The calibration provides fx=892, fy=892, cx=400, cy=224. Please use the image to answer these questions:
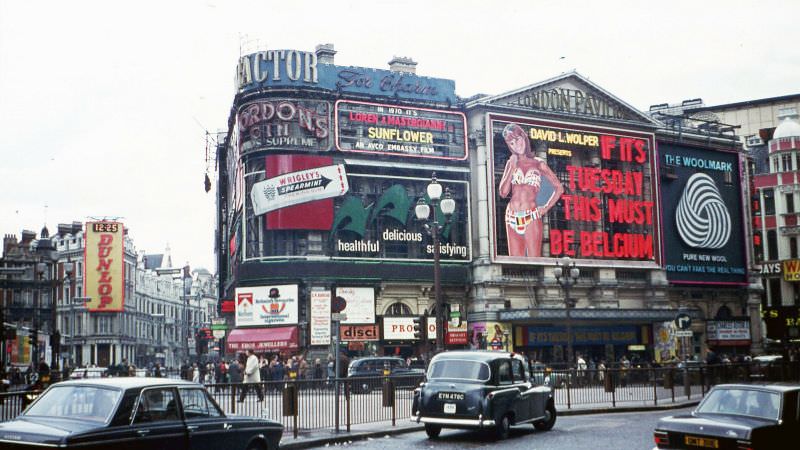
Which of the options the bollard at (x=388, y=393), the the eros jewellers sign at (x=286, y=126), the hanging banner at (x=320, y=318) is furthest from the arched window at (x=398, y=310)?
the bollard at (x=388, y=393)

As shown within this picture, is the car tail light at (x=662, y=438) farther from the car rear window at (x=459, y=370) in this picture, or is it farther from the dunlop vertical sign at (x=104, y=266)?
the dunlop vertical sign at (x=104, y=266)

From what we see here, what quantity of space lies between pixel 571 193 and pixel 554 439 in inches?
1559

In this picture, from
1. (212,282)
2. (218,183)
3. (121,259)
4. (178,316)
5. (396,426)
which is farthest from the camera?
(212,282)

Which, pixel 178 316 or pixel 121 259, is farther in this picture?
pixel 178 316

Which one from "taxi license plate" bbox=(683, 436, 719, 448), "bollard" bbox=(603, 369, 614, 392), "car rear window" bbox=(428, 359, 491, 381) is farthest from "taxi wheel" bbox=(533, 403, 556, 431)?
"taxi license plate" bbox=(683, 436, 719, 448)

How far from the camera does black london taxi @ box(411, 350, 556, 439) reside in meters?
18.4

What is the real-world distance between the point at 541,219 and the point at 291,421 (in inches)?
1505

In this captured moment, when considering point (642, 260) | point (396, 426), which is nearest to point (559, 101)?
point (642, 260)

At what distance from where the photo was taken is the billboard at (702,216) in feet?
203

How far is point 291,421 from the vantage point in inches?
758

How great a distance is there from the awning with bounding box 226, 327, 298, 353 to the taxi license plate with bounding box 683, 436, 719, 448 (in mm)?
36820

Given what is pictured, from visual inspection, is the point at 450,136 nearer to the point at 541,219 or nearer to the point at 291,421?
the point at 541,219

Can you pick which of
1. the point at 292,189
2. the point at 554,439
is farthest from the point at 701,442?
the point at 292,189

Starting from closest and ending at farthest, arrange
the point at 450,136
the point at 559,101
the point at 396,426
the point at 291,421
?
1. the point at 291,421
2. the point at 396,426
3. the point at 450,136
4. the point at 559,101
